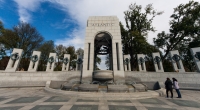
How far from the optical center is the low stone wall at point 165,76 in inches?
472

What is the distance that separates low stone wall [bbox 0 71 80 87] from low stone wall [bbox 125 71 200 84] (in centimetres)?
914

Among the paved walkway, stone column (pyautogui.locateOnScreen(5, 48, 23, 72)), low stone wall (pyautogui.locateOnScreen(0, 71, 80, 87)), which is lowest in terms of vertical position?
the paved walkway

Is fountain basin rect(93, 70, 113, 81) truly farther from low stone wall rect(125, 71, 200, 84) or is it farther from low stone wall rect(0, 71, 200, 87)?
A: low stone wall rect(125, 71, 200, 84)

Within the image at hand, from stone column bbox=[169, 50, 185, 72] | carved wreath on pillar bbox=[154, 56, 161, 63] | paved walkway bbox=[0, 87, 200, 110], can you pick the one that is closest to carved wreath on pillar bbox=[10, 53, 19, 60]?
paved walkway bbox=[0, 87, 200, 110]

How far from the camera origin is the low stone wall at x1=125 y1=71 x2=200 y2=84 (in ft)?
39.4

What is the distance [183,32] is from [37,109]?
3286cm

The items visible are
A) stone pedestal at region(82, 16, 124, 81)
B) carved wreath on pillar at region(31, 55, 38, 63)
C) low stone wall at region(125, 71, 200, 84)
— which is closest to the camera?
low stone wall at region(125, 71, 200, 84)

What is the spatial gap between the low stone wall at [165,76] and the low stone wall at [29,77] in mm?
9137

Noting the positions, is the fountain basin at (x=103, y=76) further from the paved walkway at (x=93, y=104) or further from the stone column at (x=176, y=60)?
the stone column at (x=176, y=60)

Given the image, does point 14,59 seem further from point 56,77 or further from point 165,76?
point 165,76

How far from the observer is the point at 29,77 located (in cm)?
1285

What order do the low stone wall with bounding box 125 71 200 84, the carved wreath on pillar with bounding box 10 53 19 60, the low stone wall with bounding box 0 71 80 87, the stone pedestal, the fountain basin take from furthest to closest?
the carved wreath on pillar with bounding box 10 53 19 60 → the stone pedestal → the low stone wall with bounding box 0 71 80 87 → the low stone wall with bounding box 125 71 200 84 → the fountain basin

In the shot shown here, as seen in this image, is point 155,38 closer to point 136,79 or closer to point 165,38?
point 165,38

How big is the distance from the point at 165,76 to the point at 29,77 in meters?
20.2
